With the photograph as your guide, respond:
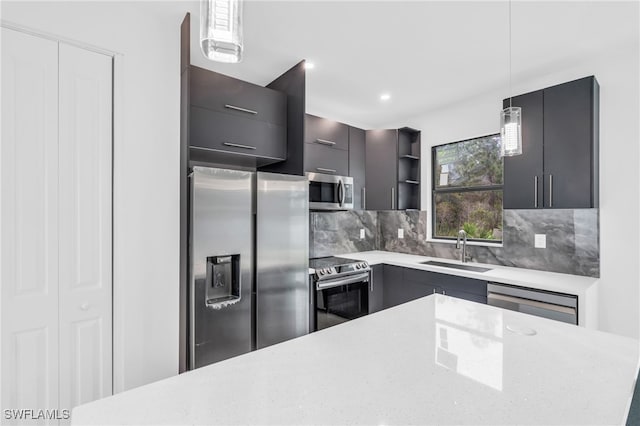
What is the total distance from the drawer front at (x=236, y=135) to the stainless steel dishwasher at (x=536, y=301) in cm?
208

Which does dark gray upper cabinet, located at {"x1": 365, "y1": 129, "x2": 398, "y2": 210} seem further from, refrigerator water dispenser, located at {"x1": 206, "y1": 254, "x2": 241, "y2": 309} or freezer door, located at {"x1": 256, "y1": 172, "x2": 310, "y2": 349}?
refrigerator water dispenser, located at {"x1": 206, "y1": 254, "x2": 241, "y2": 309}

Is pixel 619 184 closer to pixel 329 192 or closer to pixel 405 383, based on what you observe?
pixel 329 192

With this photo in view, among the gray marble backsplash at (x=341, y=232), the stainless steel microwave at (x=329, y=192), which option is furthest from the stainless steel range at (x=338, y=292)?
the stainless steel microwave at (x=329, y=192)

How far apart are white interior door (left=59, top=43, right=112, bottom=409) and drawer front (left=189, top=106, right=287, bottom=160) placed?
0.55m

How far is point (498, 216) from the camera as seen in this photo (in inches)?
121

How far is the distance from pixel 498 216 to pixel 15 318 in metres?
3.68

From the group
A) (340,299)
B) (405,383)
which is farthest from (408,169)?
(405,383)

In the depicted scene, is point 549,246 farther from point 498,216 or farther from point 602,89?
point 602,89

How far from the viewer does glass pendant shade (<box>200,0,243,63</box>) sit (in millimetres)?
720

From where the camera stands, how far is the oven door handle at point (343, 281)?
2699mm

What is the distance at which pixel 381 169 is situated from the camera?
356 cm

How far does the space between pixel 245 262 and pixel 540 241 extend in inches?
99.5

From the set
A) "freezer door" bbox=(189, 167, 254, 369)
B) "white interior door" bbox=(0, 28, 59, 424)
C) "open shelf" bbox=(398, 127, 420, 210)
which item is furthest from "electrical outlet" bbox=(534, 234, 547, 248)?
"white interior door" bbox=(0, 28, 59, 424)

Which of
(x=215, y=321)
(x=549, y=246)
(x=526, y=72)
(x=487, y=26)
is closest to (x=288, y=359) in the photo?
(x=215, y=321)
